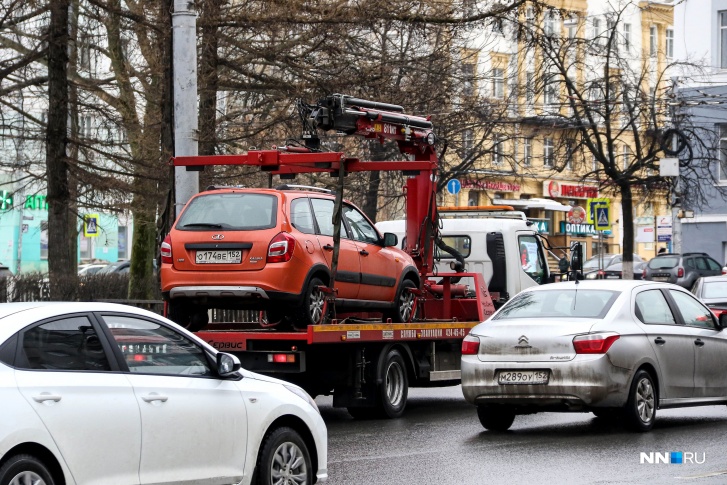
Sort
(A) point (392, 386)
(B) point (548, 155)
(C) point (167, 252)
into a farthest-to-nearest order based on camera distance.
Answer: (B) point (548, 155) < (A) point (392, 386) < (C) point (167, 252)

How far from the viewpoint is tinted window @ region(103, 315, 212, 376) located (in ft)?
24.7

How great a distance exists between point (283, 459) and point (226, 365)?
0.78 metres

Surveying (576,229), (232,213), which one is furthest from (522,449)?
(576,229)

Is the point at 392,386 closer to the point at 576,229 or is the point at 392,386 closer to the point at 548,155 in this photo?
the point at 548,155

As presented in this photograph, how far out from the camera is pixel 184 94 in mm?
16469

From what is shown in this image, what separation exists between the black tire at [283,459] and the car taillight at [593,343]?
4301mm

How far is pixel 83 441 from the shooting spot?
688 centimetres

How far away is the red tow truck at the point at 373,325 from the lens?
547 inches

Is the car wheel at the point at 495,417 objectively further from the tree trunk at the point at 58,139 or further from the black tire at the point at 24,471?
the tree trunk at the point at 58,139

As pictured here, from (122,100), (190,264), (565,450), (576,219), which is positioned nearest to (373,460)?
(565,450)

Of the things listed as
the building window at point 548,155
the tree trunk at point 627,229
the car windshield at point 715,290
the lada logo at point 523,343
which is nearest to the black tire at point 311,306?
the lada logo at point 523,343

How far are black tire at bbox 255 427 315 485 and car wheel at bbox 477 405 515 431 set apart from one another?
4.86 m

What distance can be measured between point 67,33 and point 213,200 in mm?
Result: 9033

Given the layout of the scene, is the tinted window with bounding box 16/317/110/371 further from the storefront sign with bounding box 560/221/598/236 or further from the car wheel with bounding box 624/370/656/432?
the storefront sign with bounding box 560/221/598/236
